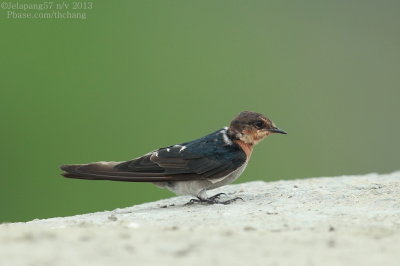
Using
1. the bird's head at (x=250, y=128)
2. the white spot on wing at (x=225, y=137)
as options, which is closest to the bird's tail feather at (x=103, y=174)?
the white spot on wing at (x=225, y=137)

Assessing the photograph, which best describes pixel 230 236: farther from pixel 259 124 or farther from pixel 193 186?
pixel 259 124

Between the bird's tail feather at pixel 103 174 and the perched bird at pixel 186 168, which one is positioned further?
the perched bird at pixel 186 168

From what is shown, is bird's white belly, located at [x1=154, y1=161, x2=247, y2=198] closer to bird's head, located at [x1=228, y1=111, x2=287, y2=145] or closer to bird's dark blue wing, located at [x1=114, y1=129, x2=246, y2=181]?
bird's dark blue wing, located at [x1=114, y1=129, x2=246, y2=181]

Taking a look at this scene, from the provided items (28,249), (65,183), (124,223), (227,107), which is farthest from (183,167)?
(227,107)

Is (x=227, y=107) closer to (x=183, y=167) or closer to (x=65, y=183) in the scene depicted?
(x=65, y=183)

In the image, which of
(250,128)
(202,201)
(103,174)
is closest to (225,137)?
(250,128)

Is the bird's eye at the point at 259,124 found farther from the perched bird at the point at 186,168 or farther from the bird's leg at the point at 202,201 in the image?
the bird's leg at the point at 202,201
